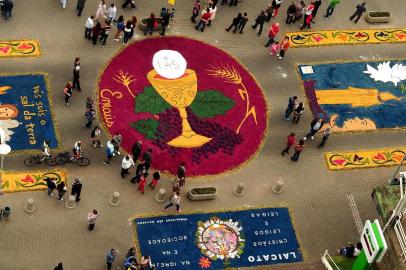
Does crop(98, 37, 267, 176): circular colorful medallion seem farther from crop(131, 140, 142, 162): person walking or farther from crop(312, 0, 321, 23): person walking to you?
crop(312, 0, 321, 23): person walking

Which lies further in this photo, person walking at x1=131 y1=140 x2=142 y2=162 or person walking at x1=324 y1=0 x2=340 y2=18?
person walking at x1=324 y1=0 x2=340 y2=18

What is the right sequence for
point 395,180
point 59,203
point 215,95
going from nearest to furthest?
point 59,203
point 395,180
point 215,95

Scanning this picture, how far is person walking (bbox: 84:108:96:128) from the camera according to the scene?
48.2 metres

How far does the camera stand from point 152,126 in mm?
49906

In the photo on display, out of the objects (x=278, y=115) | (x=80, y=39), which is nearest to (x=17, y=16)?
(x=80, y=39)

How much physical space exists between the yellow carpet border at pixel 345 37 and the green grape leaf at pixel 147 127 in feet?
39.6

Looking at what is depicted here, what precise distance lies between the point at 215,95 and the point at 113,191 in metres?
9.69

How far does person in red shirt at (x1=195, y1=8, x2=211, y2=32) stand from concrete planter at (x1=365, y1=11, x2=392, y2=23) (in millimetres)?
11543

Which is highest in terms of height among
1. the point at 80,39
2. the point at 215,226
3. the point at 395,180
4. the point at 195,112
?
the point at 80,39

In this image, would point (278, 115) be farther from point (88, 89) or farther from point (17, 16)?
point (17, 16)

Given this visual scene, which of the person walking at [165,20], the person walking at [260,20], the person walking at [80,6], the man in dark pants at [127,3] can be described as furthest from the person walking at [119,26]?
the person walking at [260,20]

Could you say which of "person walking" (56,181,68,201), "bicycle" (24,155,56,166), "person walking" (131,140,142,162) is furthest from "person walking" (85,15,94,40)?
"person walking" (56,181,68,201)

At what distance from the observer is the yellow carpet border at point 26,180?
45.5 metres

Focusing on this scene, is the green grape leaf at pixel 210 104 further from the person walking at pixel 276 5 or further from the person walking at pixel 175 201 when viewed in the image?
the person walking at pixel 276 5
